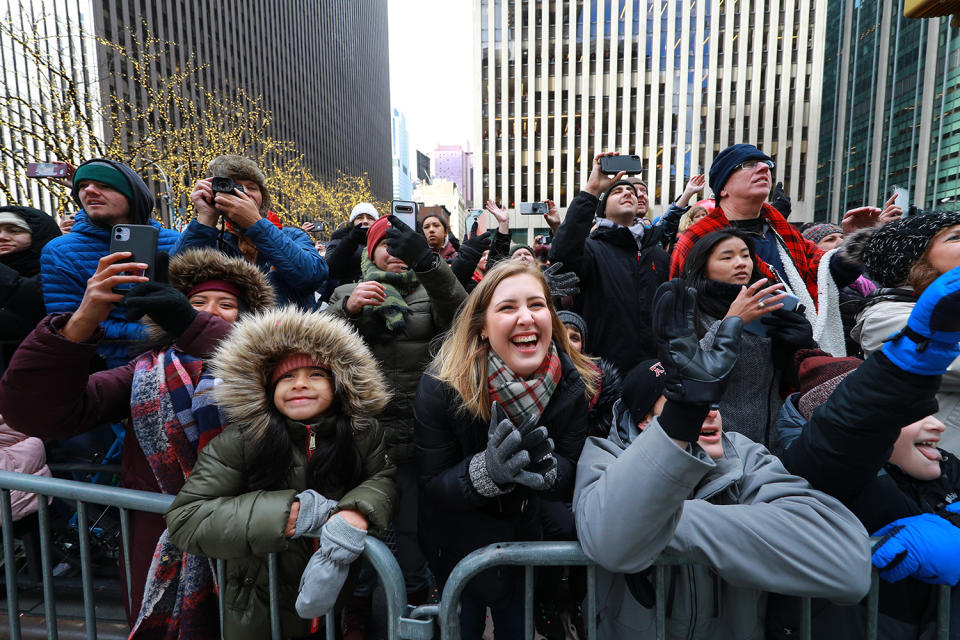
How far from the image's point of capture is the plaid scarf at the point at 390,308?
2.44 m

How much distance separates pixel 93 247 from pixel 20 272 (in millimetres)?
1081

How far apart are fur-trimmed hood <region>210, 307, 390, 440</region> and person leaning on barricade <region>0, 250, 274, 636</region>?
165mm

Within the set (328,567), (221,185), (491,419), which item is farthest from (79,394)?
(491,419)

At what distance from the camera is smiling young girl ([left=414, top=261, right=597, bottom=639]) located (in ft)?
5.53

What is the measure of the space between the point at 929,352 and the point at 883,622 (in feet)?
3.30

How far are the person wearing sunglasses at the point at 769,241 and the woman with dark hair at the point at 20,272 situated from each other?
11.8 feet

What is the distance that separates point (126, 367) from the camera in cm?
193

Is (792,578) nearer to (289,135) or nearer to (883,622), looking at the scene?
(883,622)

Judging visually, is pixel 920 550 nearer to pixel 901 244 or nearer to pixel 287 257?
pixel 901 244

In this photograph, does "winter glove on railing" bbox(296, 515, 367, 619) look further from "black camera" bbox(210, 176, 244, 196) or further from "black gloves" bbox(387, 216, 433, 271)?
"black camera" bbox(210, 176, 244, 196)

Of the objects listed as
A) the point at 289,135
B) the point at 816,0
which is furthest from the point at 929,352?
the point at 289,135

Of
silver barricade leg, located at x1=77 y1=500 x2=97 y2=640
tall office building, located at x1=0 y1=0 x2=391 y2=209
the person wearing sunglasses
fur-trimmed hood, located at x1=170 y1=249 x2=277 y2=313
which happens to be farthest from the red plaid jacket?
tall office building, located at x1=0 y1=0 x2=391 y2=209

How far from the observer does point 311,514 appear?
1.48 meters

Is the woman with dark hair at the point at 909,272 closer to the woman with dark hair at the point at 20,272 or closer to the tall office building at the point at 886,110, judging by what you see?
the woman with dark hair at the point at 20,272
